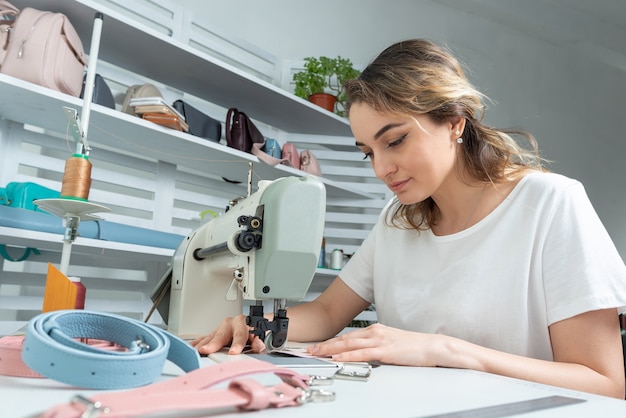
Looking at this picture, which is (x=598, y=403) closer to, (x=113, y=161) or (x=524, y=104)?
(x=113, y=161)

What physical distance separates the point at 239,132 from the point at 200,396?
192 cm

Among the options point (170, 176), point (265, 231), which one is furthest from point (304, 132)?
point (265, 231)

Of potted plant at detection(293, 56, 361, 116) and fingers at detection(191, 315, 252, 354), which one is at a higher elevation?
potted plant at detection(293, 56, 361, 116)

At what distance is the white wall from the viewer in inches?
140

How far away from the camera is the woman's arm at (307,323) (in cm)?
101

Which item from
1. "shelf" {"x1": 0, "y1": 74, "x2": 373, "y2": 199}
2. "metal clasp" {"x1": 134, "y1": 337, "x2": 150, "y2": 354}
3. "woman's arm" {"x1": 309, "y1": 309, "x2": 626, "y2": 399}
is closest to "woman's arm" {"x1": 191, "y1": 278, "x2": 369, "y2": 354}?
"woman's arm" {"x1": 309, "y1": 309, "x2": 626, "y2": 399}

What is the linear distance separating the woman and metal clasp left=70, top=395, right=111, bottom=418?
53 centimetres

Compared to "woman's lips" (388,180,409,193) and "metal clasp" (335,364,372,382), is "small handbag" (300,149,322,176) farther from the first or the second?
"metal clasp" (335,364,372,382)

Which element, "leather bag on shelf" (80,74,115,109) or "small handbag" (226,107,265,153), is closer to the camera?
"leather bag on shelf" (80,74,115,109)

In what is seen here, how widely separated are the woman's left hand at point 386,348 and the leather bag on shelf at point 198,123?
4.73ft

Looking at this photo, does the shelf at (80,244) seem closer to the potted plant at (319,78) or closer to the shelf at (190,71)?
the shelf at (190,71)

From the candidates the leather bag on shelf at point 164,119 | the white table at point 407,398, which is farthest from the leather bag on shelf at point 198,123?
the white table at point 407,398

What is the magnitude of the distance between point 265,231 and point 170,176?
1.55 meters

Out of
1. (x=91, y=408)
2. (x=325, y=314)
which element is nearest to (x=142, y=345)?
(x=91, y=408)
